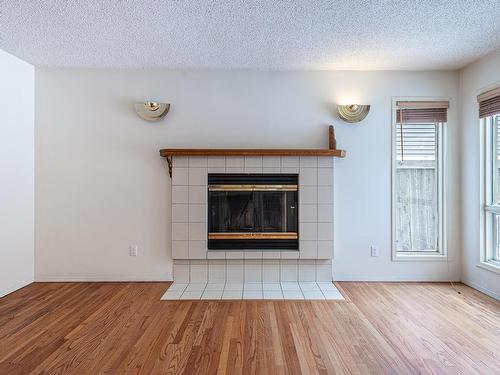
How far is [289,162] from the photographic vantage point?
348 cm

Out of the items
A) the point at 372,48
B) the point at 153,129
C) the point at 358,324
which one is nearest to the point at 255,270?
the point at 358,324

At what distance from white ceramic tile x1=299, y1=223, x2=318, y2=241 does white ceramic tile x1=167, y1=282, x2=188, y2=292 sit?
4.48 ft

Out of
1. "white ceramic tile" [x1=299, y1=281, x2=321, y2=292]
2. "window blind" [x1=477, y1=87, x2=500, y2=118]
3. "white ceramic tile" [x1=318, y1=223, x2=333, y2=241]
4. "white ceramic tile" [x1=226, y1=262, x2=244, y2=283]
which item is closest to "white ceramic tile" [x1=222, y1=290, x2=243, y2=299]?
"white ceramic tile" [x1=226, y1=262, x2=244, y2=283]

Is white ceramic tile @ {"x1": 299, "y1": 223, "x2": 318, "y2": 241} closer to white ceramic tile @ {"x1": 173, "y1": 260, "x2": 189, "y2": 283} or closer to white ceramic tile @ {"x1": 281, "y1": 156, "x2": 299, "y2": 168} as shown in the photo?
white ceramic tile @ {"x1": 281, "y1": 156, "x2": 299, "y2": 168}

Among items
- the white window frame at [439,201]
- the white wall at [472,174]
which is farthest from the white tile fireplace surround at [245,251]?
the white wall at [472,174]

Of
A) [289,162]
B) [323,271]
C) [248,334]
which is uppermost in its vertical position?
[289,162]

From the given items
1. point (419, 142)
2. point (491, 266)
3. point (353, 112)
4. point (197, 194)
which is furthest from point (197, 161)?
point (491, 266)

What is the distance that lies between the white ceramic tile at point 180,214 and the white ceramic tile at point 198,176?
266mm

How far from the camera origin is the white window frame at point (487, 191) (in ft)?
10.5

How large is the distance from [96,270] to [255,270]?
1.77 m

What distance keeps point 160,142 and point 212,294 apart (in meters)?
1.73

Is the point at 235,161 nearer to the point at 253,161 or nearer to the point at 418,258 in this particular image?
the point at 253,161

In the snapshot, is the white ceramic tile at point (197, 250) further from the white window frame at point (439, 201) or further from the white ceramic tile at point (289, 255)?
the white window frame at point (439, 201)

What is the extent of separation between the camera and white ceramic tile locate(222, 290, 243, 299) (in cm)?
307
